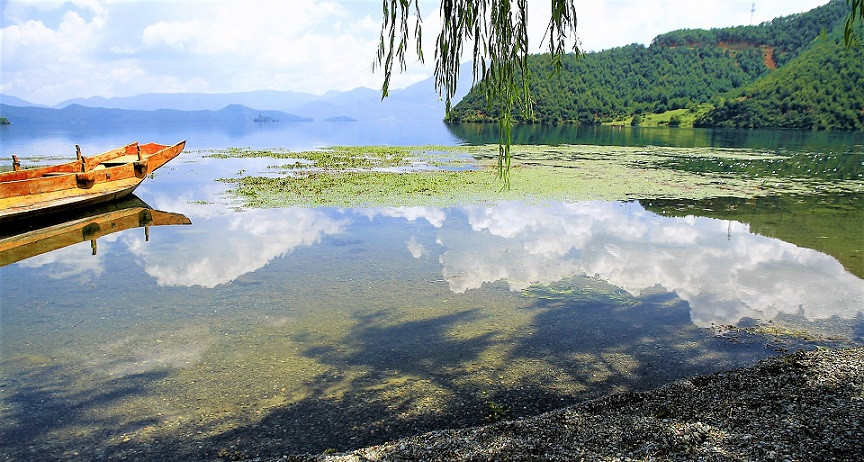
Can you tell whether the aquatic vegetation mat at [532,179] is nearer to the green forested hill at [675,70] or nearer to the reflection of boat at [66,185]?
the reflection of boat at [66,185]

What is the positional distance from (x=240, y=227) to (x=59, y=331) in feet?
24.4

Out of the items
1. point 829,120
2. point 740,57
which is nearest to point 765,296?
point 829,120

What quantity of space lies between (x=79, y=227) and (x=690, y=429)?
56.8 feet

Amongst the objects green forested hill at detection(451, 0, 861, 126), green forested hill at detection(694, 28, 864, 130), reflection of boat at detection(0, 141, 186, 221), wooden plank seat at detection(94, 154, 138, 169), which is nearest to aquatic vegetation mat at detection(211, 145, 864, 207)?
reflection of boat at detection(0, 141, 186, 221)

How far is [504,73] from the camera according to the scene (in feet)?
17.4

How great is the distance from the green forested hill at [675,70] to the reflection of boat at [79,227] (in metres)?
121

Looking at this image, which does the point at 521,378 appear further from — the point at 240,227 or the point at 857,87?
the point at 857,87

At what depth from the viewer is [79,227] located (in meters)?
15.8

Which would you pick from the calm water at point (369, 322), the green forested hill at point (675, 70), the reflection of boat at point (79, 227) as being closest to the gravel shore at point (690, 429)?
the calm water at point (369, 322)

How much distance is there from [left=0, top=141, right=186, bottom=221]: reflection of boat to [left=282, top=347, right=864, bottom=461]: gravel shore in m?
15.4

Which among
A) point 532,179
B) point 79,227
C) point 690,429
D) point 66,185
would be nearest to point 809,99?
point 532,179

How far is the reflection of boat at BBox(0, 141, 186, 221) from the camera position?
50.0 feet

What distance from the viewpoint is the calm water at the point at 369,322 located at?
596cm

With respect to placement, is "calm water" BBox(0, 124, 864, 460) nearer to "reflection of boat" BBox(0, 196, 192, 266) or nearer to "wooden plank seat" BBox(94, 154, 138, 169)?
"reflection of boat" BBox(0, 196, 192, 266)
